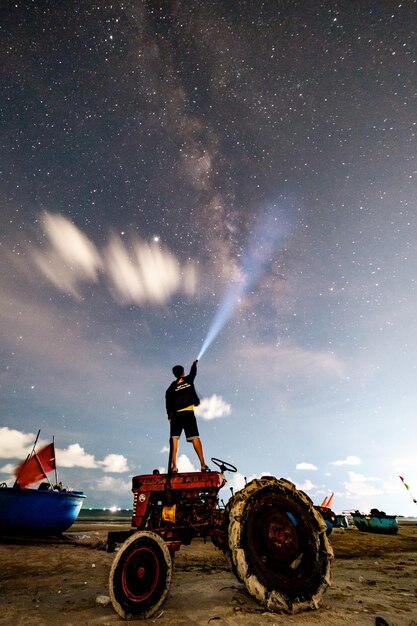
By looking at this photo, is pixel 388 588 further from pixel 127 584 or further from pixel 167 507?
pixel 127 584

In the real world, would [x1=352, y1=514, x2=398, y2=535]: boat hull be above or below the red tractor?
below

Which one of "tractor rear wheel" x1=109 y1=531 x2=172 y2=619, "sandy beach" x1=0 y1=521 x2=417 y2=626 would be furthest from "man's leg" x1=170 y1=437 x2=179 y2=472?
"sandy beach" x1=0 y1=521 x2=417 y2=626

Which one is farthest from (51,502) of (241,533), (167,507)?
(241,533)

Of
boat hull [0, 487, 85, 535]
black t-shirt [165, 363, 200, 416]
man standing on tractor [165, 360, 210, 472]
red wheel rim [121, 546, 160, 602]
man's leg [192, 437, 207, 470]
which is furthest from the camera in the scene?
boat hull [0, 487, 85, 535]

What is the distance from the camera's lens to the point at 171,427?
19.4 feet

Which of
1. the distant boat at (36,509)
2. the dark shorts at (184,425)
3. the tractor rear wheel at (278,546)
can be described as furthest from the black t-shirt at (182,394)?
the distant boat at (36,509)

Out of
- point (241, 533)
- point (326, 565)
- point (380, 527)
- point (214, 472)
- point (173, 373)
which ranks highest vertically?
point (173, 373)

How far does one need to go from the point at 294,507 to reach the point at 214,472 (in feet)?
3.96

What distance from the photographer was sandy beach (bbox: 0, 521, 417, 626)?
3391 mm

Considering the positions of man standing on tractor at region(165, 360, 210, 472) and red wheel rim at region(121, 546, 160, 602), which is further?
man standing on tractor at region(165, 360, 210, 472)

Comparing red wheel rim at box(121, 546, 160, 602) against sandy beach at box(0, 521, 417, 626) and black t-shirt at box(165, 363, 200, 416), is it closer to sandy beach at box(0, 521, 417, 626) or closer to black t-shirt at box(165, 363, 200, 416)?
sandy beach at box(0, 521, 417, 626)

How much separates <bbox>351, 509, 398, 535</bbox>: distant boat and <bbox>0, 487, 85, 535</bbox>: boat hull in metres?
18.3

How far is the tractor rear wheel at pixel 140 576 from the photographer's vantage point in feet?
11.5

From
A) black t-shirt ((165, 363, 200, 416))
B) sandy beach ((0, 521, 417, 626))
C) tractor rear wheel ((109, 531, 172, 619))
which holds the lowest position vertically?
sandy beach ((0, 521, 417, 626))
